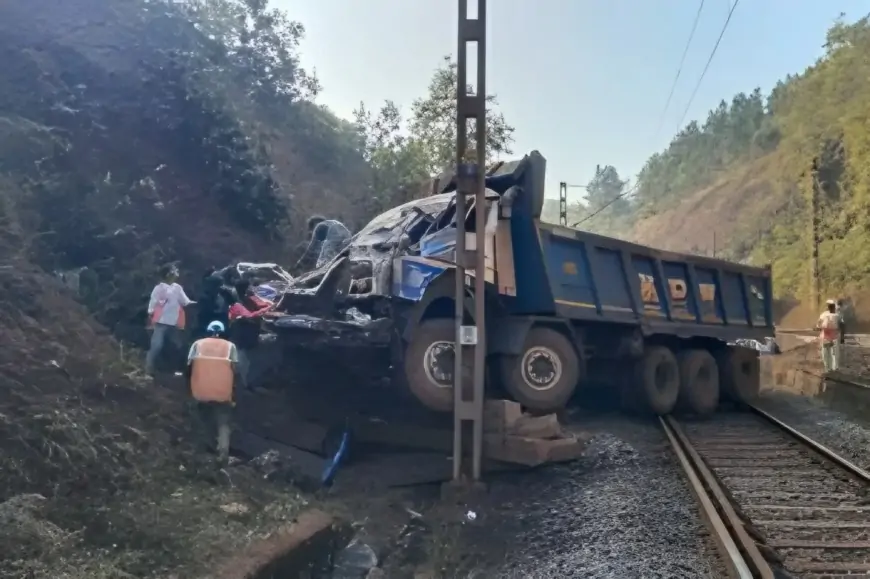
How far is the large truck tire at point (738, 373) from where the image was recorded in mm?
13312

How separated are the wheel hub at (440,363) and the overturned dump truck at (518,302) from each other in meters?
0.01

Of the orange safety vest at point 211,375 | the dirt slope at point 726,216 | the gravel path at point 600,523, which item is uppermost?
the dirt slope at point 726,216

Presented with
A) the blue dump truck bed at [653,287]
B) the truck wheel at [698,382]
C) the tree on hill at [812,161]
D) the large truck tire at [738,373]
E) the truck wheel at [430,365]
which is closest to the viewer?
the truck wheel at [430,365]

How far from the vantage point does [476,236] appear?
7.75m

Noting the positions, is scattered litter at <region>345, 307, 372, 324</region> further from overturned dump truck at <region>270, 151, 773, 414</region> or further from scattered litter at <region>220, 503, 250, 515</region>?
scattered litter at <region>220, 503, 250, 515</region>

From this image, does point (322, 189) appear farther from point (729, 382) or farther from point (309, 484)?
point (309, 484)

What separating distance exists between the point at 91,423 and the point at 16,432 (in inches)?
31.2

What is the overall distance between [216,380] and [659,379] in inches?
266

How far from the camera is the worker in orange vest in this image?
7215 millimetres

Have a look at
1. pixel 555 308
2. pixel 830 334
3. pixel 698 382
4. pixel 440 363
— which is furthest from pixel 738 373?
pixel 440 363

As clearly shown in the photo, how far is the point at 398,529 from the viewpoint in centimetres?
659

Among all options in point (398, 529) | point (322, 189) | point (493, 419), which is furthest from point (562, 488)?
point (322, 189)

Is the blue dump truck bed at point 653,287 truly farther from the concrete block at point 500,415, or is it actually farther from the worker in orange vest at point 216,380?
the worker in orange vest at point 216,380

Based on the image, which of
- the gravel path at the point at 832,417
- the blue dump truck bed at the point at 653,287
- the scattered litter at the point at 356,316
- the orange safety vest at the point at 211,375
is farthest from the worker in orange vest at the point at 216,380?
the gravel path at the point at 832,417
